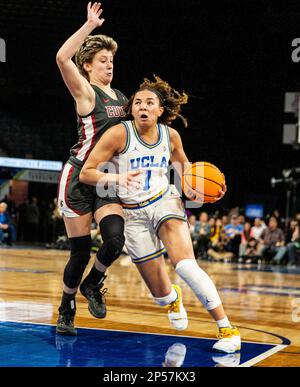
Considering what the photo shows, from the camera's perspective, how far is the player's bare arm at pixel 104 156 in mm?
3998

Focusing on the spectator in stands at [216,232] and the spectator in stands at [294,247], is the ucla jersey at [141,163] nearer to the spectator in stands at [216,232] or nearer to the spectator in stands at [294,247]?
the spectator in stands at [294,247]

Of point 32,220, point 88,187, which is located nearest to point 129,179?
point 88,187

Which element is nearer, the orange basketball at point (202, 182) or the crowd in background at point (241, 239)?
the orange basketball at point (202, 182)

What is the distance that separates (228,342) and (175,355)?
356 millimetres

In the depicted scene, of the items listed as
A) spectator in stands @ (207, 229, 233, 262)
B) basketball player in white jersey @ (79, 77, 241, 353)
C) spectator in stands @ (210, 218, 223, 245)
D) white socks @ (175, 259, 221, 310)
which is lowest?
spectator in stands @ (207, 229, 233, 262)

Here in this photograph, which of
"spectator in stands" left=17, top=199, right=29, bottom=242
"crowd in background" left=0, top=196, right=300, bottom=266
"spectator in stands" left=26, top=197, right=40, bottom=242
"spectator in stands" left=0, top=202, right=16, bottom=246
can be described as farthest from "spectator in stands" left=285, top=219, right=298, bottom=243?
"spectator in stands" left=17, top=199, right=29, bottom=242

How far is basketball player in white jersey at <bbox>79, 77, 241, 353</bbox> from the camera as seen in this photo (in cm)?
403

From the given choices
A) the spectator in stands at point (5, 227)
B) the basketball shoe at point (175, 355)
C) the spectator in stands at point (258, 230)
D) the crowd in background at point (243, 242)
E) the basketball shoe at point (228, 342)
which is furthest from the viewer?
the spectator in stands at point (5, 227)

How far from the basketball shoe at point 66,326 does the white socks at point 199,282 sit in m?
0.86

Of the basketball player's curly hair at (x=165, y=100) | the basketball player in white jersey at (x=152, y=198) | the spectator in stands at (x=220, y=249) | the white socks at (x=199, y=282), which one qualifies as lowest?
the spectator in stands at (x=220, y=249)

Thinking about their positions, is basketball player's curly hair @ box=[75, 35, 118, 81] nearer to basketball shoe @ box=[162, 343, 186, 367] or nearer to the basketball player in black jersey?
the basketball player in black jersey

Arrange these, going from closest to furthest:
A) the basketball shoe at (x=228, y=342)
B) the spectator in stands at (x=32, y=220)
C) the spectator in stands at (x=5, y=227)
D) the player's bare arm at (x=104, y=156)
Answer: the basketball shoe at (x=228, y=342)
the player's bare arm at (x=104, y=156)
the spectator in stands at (x=5, y=227)
the spectator in stands at (x=32, y=220)

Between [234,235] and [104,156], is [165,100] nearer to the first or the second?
[104,156]

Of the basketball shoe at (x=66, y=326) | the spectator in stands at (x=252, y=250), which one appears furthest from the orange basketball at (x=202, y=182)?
the spectator in stands at (x=252, y=250)
